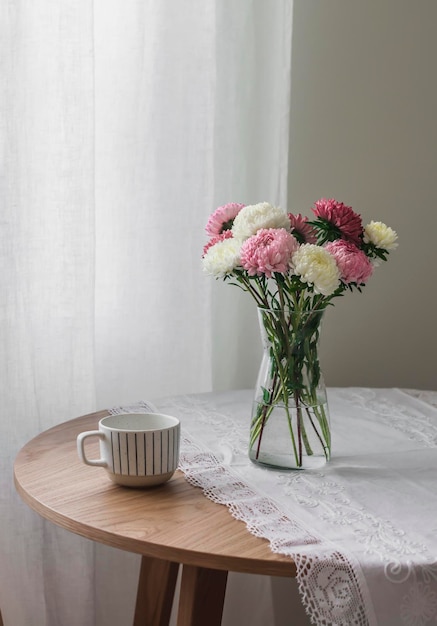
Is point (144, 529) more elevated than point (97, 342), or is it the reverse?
point (97, 342)

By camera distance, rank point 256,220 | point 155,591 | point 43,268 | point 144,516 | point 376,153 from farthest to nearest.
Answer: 1. point 376,153
2. point 43,268
3. point 155,591
4. point 256,220
5. point 144,516

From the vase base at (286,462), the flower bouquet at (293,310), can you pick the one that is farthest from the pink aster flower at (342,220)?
the vase base at (286,462)

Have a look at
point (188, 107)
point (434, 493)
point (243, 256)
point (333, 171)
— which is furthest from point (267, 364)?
point (333, 171)

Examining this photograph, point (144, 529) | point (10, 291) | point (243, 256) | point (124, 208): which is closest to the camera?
point (144, 529)

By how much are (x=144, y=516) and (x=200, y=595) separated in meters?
0.13

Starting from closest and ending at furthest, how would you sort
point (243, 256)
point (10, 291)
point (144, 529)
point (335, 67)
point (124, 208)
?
point (144, 529), point (243, 256), point (10, 291), point (124, 208), point (335, 67)

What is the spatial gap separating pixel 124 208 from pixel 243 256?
648 millimetres

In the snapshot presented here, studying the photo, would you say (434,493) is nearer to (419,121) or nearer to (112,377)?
(112,377)

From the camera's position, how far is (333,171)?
6.39 feet

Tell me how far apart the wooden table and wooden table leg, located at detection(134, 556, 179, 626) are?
0.29 meters

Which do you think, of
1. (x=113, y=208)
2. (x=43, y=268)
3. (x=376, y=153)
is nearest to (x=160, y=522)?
(x=43, y=268)

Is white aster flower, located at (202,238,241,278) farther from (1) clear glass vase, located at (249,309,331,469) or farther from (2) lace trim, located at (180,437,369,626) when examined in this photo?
(2) lace trim, located at (180,437,369,626)

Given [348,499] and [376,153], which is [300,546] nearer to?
Result: [348,499]

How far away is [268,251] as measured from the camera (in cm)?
104
